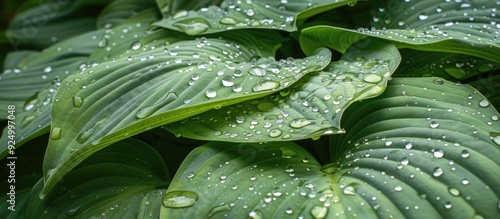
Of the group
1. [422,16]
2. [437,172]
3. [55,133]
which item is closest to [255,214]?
[437,172]

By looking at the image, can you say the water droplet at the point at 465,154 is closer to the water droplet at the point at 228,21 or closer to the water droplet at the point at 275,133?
the water droplet at the point at 275,133

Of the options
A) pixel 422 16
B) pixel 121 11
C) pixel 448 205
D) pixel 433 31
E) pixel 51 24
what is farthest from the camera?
pixel 51 24

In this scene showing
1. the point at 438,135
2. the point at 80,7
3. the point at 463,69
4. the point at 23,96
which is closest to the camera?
the point at 438,135

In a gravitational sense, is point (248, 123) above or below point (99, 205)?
above

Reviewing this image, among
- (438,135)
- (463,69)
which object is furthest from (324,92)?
(463,69)

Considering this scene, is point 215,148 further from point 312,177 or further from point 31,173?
point 31,173

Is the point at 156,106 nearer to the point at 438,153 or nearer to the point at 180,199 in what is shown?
the point at 180,199

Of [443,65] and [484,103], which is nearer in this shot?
[484,103]

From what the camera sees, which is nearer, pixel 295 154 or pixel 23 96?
pixel 295 154
